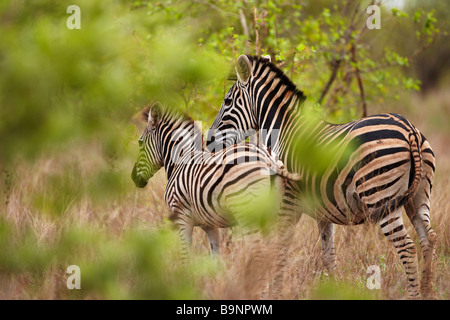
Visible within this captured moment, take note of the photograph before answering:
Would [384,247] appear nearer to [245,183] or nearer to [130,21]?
[245,183]

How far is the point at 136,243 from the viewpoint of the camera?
1331 millimetres

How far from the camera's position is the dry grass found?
1515 millimetres

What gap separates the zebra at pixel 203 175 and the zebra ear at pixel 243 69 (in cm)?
71

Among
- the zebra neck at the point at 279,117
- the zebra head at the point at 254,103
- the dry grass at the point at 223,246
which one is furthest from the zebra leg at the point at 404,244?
the zebra head at the point at 254,103

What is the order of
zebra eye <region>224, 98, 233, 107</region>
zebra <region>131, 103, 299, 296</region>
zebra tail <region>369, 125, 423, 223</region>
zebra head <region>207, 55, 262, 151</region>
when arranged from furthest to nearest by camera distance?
zebra eye <region>224, 98, 233, 107</region> → zebra head <region>207, 55, 262, 151</region> → zebra <region>131, 103, 299, 296</region> → zebra tail <region>369, 125, 423, 223</region>

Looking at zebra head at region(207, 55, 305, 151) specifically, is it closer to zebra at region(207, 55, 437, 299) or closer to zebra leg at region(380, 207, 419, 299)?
zebra at region(207, 55, 437, 299)

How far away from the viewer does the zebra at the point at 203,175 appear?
167 inches

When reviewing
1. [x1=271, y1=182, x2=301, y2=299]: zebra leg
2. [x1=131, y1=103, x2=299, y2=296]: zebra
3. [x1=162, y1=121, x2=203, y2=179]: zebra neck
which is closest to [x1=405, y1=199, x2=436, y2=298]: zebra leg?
[x1=271, y1=182, x2=301, y2=299]: zebra leg

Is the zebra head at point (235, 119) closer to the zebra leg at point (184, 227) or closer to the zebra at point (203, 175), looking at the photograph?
the zebra at point (203, 175)

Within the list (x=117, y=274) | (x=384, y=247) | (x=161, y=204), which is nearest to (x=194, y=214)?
(x=161, y=204)

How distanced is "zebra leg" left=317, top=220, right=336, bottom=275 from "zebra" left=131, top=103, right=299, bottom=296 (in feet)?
2.09

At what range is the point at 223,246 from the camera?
5.58 metres

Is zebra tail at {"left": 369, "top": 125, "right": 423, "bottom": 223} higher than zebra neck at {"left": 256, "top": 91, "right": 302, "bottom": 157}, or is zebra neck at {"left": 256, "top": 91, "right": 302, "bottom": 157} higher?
zebra neck at {"left": 256, "top": 91, "right": 302, "bottom": 157}
